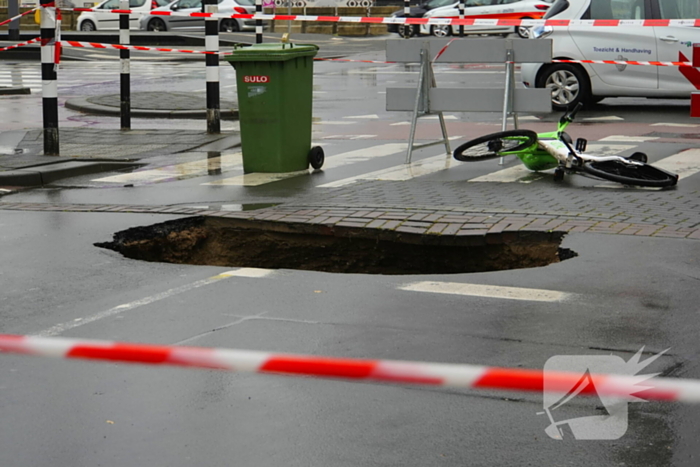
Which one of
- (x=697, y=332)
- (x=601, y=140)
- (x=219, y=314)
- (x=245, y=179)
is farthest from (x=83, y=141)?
(x=697, y=332)

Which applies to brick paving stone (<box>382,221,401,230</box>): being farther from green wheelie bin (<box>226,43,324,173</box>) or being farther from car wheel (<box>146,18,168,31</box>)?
car wheel (<box>146,18,168,31</box>)

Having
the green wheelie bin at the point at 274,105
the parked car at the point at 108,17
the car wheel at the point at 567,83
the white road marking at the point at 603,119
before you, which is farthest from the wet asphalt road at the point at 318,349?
the parked car at the point at 108,17

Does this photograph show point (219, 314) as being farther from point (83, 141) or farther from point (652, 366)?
point (83, 141)

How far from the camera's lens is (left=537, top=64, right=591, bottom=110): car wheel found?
15758 millimetres

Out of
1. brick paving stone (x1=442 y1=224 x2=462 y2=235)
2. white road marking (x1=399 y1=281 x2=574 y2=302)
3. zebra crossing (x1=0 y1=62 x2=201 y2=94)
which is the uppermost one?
zebra crossing (x1=0 y1=62 x2=201 y2=94)

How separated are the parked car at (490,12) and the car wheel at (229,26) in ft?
24.5

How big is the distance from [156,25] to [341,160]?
94.8ft

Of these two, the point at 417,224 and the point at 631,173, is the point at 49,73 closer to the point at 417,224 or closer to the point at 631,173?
the point at 417,224

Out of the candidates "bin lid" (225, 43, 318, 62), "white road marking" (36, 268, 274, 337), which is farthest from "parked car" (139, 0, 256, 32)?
"white road marking" (36, 268, 274, 337)

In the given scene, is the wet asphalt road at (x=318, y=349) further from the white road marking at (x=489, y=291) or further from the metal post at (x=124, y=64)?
the metal post at (x=124, y=64)

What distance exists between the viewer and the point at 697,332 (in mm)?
5031

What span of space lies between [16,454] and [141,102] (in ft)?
47.4

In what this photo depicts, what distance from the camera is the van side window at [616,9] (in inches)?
611
